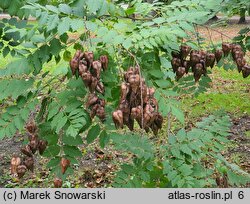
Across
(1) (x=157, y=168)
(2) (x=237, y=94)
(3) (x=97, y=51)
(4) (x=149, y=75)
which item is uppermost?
(3) (x=97, y=51)

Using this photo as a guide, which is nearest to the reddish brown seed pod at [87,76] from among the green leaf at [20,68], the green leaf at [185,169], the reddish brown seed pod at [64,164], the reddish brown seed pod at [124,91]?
the reddish brown seed pod at [124,91]

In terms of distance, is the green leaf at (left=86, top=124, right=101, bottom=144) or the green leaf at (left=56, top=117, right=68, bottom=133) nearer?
the green leaf at (left=56, top=117, right=68, bottom=133)

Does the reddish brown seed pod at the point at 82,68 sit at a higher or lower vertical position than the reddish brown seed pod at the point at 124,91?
higher

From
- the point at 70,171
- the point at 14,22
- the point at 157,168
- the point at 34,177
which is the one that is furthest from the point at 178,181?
the point at 34,177

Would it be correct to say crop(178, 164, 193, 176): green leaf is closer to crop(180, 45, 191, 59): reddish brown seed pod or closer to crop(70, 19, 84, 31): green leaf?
crop(180, 45, 191, 59): reddish brown seed pod

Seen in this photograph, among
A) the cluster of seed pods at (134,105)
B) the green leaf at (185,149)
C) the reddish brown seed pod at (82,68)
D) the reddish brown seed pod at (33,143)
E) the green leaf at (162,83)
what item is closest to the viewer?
the cluster of seed pods at (134,105)

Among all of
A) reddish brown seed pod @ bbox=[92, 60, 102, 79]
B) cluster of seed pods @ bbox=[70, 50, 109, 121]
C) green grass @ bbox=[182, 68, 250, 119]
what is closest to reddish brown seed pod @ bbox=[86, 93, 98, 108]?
cluster of seed pods @ bbox=[70, 50, 109, 121]

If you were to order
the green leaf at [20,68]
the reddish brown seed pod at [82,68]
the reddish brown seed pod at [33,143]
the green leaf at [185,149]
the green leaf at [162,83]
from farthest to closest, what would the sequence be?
the green leaf at [185,149] → the green leaf at [20,68] → the green leaf at [162,83] → the reddish brown seed pod at [33,143] → the reddish brown seed pod at [82,68]

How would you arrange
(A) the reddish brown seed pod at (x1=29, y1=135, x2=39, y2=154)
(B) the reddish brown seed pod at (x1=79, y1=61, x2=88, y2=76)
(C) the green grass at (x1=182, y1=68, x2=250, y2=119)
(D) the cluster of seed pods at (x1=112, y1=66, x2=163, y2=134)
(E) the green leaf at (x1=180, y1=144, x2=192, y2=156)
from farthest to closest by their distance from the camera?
(C) the green grass at (x1=182, y1=68, x2=250, y2=119) < (E) the green leaf at (x1=180, y1=144, x2=192, y2=156) < (A) the reddish brown seed pod at (x1=29, y1=135, x2=39, y2=154) < (B) the reddish brown seed pod at (x1=79, y1=61, x2=88, y2=76) < (D) the cluster of seed pods at (x1=112, y1=66, x2=163, y2=134)

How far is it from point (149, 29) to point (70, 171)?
96cm

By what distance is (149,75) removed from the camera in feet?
7.72

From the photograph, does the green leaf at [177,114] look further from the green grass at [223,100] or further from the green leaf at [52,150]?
the green grass at [223,100]
